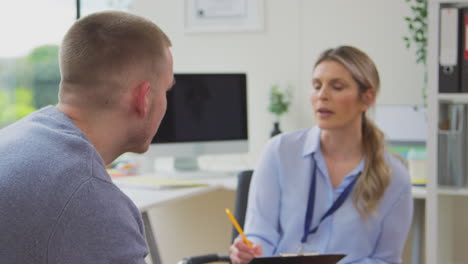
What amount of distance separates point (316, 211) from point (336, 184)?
0.38 ft

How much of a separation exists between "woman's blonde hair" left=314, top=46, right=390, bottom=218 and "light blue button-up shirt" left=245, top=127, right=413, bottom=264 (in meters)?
0.03

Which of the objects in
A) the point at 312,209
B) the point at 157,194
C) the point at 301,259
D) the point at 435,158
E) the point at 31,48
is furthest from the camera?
the point at 31,48

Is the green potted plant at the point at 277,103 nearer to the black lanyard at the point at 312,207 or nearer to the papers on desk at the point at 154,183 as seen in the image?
the papers on desk at the point at 154,183

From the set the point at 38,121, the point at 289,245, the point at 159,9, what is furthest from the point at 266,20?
the point at 38,121

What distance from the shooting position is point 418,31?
299 centimetres

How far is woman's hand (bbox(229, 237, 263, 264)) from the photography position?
6.32 ft

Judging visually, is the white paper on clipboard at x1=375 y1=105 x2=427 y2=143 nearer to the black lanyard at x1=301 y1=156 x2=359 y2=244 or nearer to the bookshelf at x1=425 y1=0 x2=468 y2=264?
the bookshelf at x1=425 y1=0 x2=468 y2=264

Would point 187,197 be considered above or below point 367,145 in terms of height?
below

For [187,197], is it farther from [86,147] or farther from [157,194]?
[86,147]

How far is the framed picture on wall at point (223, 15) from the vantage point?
354 cm

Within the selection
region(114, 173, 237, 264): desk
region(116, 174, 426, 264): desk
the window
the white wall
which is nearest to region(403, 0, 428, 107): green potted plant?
the white wall

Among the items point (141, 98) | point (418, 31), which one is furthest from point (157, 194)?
point (141, 98)

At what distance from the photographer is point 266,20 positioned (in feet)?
11.6

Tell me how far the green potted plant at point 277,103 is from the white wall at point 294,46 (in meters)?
0.05
